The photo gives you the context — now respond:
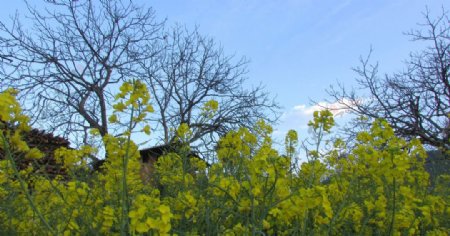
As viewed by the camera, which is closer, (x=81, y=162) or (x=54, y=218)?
(x=54, y=218)

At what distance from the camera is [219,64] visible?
15.9 meters

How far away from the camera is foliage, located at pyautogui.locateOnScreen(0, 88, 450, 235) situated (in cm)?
212

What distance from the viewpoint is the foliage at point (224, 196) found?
2.12 metres

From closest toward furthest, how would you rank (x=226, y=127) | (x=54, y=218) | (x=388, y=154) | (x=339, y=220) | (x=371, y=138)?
1. (x=388, y=154)
2. (x=54, y=218)
3. (x=339, y=220)
4. (x=371, y=138)
5. (x=226, y=127)

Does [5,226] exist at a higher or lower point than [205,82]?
lower

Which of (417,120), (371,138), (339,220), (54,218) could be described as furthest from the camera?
(417,120)

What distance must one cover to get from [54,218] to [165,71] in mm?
13030

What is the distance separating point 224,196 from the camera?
281 centimetres

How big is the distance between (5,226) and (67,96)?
1159cm

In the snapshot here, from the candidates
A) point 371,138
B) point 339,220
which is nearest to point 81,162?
point 339,220

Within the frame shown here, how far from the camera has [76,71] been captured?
14.1 meters

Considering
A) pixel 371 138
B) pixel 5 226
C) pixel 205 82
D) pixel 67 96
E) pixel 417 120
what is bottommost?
pixel 5 226

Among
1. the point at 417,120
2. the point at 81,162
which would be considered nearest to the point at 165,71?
the point at 417,120

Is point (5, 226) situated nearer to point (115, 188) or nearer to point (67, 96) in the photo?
point (115, 188)
